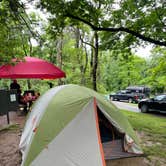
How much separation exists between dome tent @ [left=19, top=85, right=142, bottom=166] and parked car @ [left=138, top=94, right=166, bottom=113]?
922 centimetres

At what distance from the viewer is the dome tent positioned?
126 inches

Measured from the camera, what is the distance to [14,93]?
642cm

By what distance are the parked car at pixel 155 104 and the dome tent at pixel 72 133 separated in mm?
9216

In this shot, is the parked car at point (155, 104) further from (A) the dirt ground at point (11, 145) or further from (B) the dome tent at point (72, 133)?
(B) the dome tent at point (72, 133)

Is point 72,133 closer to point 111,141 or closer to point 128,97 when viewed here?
point 111,141

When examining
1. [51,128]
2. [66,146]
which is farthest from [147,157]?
[51,128]

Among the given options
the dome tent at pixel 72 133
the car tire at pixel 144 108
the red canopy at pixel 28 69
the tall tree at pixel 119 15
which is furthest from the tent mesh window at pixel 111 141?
the car tire at pixel 144 108

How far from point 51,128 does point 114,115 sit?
4.15ft

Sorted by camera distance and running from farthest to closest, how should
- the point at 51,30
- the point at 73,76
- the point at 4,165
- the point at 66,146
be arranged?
1. the point at 73,76
2. the point at 51,30
3. the point at 4,165
4. the point at 66,146

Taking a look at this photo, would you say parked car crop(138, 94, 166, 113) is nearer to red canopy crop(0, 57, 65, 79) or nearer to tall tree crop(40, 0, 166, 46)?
tall tree crop(40, 0, 166, 46)

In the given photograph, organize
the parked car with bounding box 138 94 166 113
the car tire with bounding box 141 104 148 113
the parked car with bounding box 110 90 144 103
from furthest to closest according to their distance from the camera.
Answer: the parked car with bounding box 110 90 144 103 → the car tire with bounding box 141 104 148 113 → the parked car with bounding box 138 94 166 113

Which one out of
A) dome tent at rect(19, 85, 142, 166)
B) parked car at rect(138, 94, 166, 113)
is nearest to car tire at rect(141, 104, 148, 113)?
parked car at rect(138, 94, 166, 113)

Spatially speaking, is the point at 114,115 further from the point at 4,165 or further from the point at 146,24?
the point at 146,24

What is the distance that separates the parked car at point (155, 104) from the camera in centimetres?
1233
